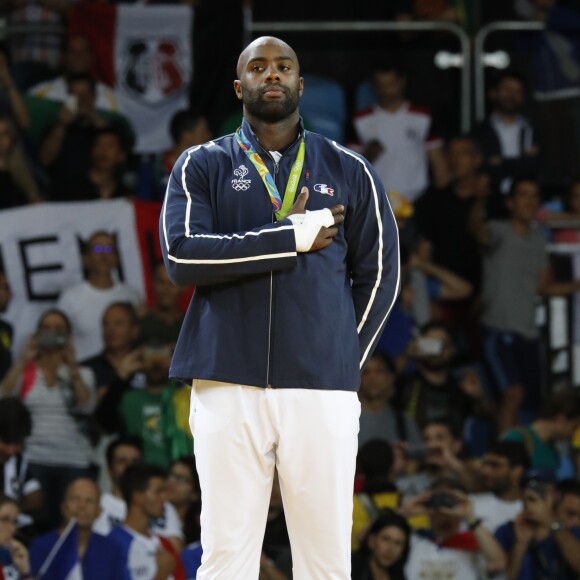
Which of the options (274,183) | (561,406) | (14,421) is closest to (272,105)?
(274,183)

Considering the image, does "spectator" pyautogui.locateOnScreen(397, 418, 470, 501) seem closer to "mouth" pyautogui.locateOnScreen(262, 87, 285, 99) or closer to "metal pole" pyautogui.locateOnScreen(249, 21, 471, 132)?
"metal pole" pyautogui.locateOnScreen(249, 21, 471, 132)

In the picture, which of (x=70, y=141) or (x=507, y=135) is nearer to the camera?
(x=70, y=141)

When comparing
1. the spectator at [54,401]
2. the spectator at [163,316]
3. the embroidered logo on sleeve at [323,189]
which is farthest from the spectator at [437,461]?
the embroidered logo on sleeve at [323,189]

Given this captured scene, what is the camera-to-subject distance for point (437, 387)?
26.0 ft

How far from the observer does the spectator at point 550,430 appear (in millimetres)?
7824

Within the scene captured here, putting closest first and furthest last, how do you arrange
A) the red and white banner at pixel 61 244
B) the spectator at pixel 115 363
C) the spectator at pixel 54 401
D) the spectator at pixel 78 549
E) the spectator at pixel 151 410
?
the spectator at pixel 78 549 → the spectator at pixel 54 401 → the spectator at pixel 151 410 → the spectator at pixel 115 363 → the red and white banner at pixel 61 244

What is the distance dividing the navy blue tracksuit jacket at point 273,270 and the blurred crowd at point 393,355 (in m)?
3.35

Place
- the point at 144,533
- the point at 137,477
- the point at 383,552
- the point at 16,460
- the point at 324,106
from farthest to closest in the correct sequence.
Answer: the point at 324,106 → the point at 16,460 → the point at 137,477 → the point at 144,533 → the point at 383,552

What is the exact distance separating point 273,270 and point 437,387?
14.3 ft

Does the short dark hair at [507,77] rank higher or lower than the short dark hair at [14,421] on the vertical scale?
higher

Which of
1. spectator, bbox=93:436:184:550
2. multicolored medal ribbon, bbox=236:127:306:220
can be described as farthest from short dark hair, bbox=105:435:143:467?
multicolored medal ribbon, bbox=236:127:306:220

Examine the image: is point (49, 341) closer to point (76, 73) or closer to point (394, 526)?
point (76, 73)

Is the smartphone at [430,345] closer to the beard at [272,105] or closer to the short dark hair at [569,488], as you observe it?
the short dark hair at [569,488]

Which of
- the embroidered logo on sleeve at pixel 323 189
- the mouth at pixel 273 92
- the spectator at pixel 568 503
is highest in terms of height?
the mouth at pixel 273 92
